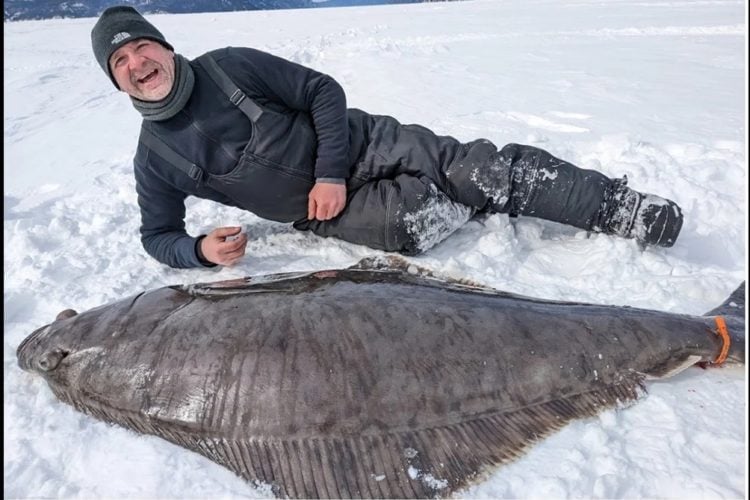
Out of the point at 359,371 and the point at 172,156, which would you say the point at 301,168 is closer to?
the point at 172,156

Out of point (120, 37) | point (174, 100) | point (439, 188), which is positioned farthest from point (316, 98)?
point (120, 37)

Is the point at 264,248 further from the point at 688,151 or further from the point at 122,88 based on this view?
the point at 688,151

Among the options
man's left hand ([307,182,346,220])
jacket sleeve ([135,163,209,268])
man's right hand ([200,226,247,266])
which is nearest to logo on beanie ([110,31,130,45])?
jacket sleeve ([135,163,209,268])

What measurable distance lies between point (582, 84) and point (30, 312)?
19.3ft

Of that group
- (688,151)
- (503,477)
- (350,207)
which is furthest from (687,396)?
(688,151)

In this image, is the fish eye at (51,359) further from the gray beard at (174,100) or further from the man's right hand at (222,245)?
the gray beard at (174,100)

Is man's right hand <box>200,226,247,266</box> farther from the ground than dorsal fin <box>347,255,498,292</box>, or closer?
closer

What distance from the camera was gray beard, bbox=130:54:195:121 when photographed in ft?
8.23

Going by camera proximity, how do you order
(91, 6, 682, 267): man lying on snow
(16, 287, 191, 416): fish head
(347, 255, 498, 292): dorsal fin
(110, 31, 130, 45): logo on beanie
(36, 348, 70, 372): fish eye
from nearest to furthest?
(16, 287, 191, 416): fish head, (36, 348, 70, 372): fish eye, (347, 255, 498, 292): dorsal fin, (110, 31, 130, 45): logo on beanie, (91, 6, 682, 267): man lying on snow

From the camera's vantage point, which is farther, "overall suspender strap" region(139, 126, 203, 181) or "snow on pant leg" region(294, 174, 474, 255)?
"snow on pant leg" region(294, 174, 474, 255)

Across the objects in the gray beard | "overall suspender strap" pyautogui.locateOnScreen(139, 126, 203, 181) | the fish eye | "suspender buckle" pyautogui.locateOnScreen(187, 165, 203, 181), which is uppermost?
the gray beard

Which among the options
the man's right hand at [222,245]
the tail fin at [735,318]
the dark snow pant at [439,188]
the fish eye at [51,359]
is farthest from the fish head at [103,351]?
the tail fin at [735,318]

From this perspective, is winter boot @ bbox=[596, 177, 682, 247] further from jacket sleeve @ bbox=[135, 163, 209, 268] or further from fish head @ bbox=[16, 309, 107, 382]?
fish head @ bbox=[16, 309, 107, 382]

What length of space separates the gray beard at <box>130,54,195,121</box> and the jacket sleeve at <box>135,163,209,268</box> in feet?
1.08
